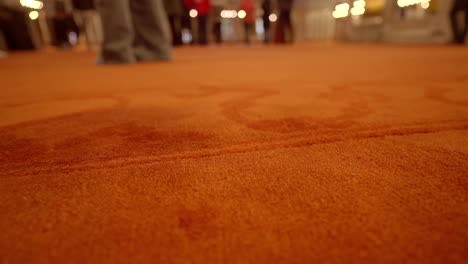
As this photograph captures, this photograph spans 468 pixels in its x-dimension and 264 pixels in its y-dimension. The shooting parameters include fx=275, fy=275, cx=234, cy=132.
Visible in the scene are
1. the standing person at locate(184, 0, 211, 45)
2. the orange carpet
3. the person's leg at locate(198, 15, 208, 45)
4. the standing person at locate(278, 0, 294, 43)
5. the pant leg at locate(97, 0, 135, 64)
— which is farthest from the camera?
the person's leg at locate(198, 15, 208, 45)

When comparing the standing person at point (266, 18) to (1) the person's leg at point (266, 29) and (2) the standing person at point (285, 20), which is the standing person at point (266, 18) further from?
(2) the standing person at point (285, 20)

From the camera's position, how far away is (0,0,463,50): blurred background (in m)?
4.09

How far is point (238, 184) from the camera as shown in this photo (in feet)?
1.04

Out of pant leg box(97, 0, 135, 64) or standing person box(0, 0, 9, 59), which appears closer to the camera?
pant leg box(97, 0, 135, 64)

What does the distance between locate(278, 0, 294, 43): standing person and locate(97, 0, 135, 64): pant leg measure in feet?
11.6

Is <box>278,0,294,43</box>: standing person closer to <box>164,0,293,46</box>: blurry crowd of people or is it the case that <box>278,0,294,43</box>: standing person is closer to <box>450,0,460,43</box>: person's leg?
<box>164,0,293,46</box>: blurry crowd of people

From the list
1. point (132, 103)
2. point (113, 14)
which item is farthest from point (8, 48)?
point (132, 103)

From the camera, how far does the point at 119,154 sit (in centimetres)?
41

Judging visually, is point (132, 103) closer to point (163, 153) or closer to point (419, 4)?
point (163, 153)

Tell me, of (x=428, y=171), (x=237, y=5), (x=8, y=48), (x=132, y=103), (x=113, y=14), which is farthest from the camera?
(x=237, y=5)

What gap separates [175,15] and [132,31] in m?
2.66

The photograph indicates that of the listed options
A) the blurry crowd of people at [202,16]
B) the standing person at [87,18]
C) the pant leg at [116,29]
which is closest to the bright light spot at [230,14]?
the blurry crowd of people at [202,16]

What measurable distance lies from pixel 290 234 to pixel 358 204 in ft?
0.28

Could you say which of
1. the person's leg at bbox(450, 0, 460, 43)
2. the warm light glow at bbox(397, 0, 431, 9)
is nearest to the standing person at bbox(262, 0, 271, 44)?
the warm light glow at bbox(397, 0, 431, 9)
